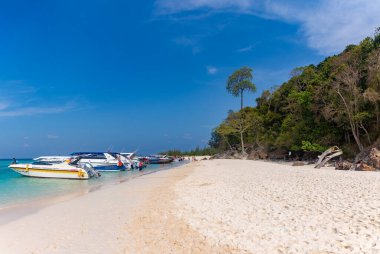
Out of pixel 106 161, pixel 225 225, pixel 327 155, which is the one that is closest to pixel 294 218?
pixel 225 225

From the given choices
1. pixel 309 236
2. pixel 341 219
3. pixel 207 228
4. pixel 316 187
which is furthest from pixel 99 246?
pixel 316 187

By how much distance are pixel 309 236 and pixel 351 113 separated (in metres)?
19.1

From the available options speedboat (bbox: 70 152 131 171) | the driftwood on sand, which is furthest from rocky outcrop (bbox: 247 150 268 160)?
the driftwood on sand

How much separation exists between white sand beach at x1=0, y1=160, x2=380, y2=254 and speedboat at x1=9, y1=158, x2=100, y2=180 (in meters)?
14.8

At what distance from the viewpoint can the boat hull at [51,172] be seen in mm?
24422

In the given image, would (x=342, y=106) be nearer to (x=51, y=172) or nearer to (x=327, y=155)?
(x=327, y=155)

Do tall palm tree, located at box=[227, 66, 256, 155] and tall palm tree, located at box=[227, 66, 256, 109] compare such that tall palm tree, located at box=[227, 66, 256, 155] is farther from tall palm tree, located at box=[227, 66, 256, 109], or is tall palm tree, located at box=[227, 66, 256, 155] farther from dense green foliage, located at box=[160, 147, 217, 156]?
dense green foliage, located at box=[160, 147, 217, 156]

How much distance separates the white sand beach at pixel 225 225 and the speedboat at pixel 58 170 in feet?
48.6

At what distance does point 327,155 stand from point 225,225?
17175mm

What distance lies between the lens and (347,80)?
70.9 feet

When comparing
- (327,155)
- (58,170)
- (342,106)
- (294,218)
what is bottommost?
(294,218)

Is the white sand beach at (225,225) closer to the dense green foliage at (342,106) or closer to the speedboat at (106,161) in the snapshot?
the dense green foliage at (342,106)

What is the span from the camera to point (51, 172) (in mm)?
25109

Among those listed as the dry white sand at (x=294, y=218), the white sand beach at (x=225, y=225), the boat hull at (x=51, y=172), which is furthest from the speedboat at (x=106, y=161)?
the dry white sand at (x=294, y=218)
